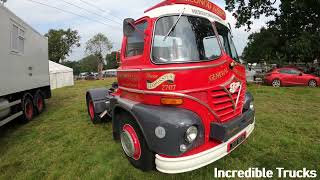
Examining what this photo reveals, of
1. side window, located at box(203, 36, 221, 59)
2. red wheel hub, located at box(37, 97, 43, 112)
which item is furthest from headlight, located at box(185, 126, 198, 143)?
red wheel hub, located at box(37, 97, 43, 112)

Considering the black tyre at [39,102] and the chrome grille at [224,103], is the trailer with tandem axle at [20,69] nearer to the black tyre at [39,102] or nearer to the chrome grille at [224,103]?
the black tyre at [39,102]

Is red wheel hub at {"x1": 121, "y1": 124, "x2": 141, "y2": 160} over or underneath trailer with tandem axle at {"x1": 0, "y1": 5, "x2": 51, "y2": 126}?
underneath

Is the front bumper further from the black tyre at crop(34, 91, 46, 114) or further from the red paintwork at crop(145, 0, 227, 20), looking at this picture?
the black tyre at crop(34, 91, 46, 114)

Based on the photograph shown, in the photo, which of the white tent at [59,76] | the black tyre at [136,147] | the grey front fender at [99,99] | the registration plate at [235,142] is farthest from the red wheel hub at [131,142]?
the white tent at [59,76]

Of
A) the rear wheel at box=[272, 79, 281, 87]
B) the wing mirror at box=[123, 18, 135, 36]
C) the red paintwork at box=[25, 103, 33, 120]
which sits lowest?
the red paintwork at box=[25, 103, 33, 120]

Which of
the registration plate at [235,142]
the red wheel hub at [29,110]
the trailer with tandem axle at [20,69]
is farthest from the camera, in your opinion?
the red wheel hub at [29,110]

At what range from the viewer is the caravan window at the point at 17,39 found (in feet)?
23.9

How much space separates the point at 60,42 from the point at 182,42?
202 ft

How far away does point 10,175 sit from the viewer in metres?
4.52

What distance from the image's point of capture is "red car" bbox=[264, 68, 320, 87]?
58.2 feet

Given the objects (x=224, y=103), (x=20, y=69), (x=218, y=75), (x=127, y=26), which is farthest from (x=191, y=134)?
(x=20, y=69)

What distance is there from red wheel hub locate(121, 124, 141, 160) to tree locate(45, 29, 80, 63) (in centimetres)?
6002

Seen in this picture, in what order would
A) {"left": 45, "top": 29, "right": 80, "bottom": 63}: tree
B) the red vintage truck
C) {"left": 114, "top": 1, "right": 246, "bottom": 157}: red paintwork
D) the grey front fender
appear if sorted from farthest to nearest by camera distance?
{"left": 45, "top": 29, "right": 80, "bottom": 63}: tree, the grey front fender, {"left": 114, "top": 1, "right": 246, "bottom": 157}: red paintwork, the red vintage truck

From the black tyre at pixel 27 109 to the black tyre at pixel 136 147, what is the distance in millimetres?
5316
